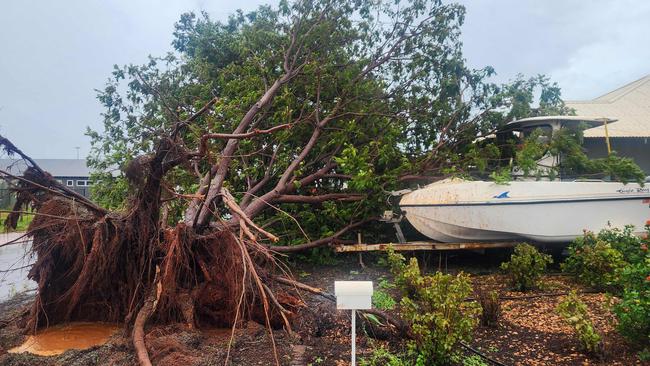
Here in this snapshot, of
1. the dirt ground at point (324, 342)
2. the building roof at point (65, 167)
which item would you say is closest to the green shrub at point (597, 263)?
the dirt ground at point (324, 342)

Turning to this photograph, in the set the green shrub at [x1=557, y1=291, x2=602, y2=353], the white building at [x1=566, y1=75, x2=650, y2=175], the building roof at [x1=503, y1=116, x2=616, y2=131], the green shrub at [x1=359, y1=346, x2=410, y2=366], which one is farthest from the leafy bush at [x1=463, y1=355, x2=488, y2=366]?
the white building at [x1=566, y1=75, x2=650, y2=175]

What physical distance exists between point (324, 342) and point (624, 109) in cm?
1226

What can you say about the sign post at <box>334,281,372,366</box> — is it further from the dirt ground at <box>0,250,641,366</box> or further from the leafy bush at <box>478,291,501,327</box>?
the leafy bush at <box>478,291,501,327</box>

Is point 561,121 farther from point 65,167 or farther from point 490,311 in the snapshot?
point 65,167

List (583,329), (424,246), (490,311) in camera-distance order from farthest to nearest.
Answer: (424,246)
(490,311)
(583,329)

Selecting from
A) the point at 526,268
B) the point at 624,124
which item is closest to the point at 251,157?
the point at 526,268

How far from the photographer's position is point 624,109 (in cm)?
1332

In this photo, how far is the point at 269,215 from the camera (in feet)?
28.3

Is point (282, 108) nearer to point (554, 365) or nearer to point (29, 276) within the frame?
point (29, 276)

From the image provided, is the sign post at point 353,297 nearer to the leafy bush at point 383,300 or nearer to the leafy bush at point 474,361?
the leafy bush at point 474,361

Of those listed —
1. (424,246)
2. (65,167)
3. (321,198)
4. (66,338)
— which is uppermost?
(65,167)

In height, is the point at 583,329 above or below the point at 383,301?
above

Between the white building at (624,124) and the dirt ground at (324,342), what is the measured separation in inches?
278

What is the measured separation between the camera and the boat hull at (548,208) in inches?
285
